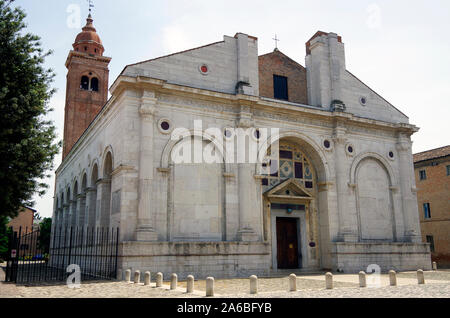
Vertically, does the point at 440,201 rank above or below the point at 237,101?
below

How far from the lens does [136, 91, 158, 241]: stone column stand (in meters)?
17.3

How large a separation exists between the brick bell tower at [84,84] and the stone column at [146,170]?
2253cm

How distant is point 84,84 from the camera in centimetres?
4112

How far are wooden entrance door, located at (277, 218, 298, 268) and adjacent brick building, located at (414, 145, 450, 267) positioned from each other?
1663 cm

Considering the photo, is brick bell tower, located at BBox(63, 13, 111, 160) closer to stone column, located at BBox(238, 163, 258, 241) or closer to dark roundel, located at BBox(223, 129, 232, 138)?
dark roundel, located at BBox(223, 129, 232, 138)

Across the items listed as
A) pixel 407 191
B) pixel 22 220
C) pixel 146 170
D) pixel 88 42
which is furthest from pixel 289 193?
pixel 22 220

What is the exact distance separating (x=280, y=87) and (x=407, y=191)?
10087 mm

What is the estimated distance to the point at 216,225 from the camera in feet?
63.4

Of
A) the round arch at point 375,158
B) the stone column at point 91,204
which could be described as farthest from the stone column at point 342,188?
the stone column at point 91,204

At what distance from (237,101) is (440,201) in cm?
2254
